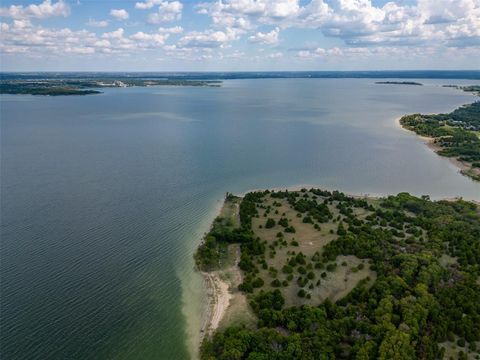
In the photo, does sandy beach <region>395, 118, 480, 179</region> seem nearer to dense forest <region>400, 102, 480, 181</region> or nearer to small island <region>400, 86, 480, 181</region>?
small island <region>400, 86, 480, 181</region>

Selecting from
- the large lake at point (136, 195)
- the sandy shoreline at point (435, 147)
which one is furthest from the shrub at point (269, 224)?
the sandy shoreline at point (435, 147)

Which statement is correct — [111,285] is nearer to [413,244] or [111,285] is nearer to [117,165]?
[413,244]

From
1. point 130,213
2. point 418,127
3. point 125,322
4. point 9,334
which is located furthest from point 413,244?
point 418,127

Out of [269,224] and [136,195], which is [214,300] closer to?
[269,224]

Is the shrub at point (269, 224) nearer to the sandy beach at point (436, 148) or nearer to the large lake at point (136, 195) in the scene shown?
the large lake at point (136, 195)

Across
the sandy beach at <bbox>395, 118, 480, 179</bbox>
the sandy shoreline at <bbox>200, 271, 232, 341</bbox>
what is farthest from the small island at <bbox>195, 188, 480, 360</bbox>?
the sandy beach at <bbox>395, 118, 480, 179</bbox>
